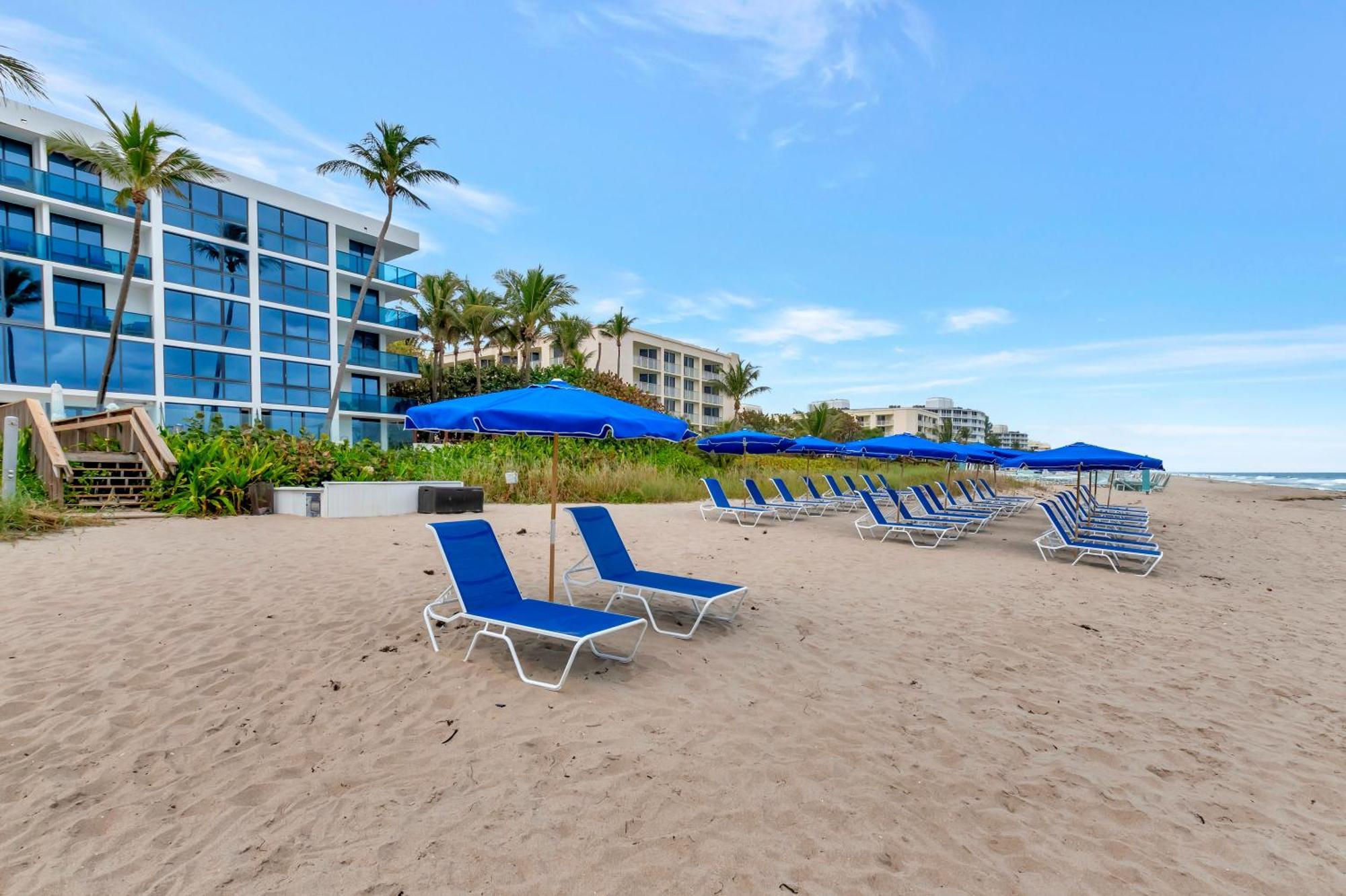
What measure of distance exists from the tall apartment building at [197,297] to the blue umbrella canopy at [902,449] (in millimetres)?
17300

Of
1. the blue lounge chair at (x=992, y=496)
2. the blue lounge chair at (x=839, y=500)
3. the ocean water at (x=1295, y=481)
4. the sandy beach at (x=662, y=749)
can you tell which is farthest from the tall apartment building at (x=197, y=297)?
the ocean water at (x=1295, y=481)

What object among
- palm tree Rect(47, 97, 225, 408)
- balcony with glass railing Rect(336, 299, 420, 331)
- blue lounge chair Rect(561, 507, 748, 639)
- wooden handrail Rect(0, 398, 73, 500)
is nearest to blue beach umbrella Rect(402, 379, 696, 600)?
blue lounge chair Rect(561, 507, 748, 639)

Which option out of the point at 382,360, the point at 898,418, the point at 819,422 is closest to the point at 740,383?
the point at 819,422

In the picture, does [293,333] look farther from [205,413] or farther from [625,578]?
[625,578]

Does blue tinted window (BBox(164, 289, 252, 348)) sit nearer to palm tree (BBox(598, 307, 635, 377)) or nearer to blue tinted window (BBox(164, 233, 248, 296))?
blue tinted window (BBox(164, 233, 248, 296))

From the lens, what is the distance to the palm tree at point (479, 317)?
30.9 m

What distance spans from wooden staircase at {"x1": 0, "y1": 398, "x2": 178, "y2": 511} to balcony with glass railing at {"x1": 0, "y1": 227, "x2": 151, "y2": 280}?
13929mm

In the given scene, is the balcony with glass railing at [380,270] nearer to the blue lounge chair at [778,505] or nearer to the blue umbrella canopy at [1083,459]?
the blue lounge chair at [778,505]

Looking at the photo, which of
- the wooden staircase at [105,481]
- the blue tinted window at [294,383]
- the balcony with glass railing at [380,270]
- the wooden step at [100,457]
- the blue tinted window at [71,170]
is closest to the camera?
the wooden staircase at [105,481]

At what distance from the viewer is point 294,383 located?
2888 centimetres

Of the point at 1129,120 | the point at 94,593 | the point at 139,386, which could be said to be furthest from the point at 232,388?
the point at 1129,120

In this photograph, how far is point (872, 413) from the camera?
357ft

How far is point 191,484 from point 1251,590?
15.4 metres

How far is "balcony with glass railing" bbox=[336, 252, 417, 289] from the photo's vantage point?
31297mm
